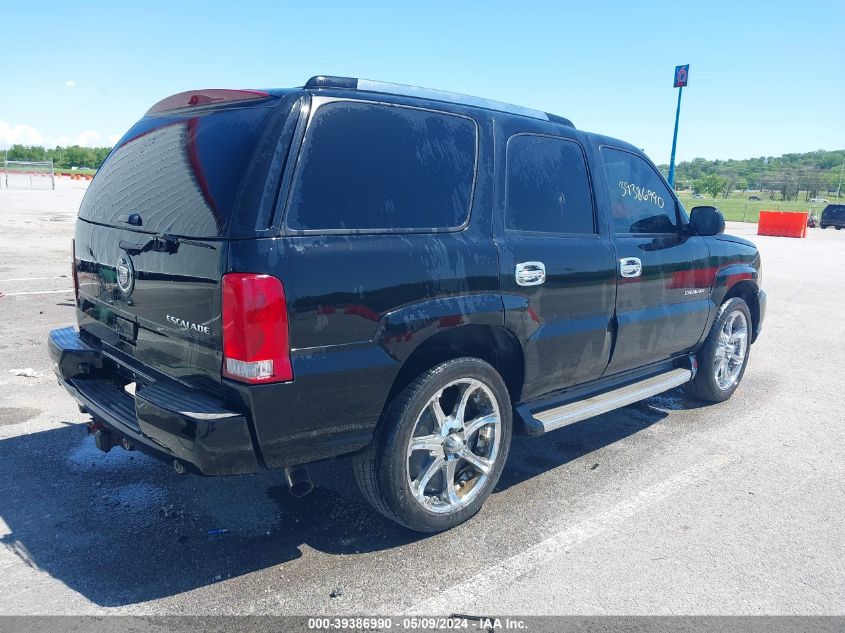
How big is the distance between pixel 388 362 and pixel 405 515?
2.53ft

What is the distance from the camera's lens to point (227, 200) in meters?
2.63

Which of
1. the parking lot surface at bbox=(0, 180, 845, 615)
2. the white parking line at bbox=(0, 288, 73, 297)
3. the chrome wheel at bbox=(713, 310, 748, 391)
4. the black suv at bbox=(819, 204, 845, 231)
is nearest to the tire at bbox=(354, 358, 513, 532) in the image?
the parking lot surface at bbox=(0, 180, 845, 615)

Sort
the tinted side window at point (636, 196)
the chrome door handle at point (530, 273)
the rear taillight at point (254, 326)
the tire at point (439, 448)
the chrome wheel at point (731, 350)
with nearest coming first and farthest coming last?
the rear taillight at point (254, 326), the tire at point (439, 448), the chrome door handle at point (530, 273), the tinted side window at point (636, 196), the chrome wheel at point (731, 350)

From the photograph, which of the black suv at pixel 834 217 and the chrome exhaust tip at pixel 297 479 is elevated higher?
the black suv at pixel 834 217

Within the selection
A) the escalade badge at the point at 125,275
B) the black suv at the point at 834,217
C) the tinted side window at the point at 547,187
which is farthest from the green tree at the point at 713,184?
the escalade badge at the point at 125,275

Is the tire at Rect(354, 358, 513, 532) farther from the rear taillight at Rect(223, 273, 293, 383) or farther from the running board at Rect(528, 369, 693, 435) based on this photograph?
the rear taillight at Rect(223, 273, 293, 383)

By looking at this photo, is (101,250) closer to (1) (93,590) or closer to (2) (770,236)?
(1) (93,590)

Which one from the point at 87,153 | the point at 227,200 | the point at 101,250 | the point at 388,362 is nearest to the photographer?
the point at 227,200

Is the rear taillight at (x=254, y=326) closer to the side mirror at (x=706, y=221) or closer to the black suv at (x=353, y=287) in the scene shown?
the black suv at (x=353, y=287)

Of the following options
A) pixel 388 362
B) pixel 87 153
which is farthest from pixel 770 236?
pixel 87 153

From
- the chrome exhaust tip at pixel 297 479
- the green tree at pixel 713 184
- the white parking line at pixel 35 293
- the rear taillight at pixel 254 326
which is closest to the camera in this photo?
the rear taillight at pixel 254 326

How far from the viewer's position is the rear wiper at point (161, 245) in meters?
2.72

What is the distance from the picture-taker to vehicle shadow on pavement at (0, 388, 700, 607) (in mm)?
2922

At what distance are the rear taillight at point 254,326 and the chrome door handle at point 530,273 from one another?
53.7 inches
